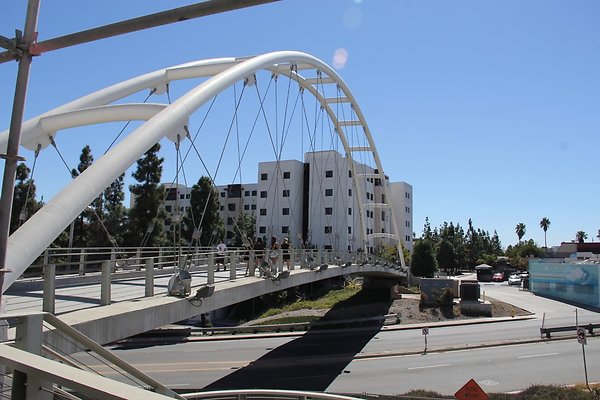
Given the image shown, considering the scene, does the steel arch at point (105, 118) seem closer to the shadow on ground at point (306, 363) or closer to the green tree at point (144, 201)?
the shadow on ground at point (306, 363)

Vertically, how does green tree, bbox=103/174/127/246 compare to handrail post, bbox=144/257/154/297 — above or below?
above

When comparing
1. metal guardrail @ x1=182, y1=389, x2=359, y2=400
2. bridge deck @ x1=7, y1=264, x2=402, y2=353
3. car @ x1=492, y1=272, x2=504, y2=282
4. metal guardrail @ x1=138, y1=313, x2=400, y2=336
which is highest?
bridge deck @ x1=7, y1=264, x2=402, y2=353

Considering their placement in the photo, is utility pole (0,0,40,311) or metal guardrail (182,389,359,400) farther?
metal guardrail (182,389,359,400)

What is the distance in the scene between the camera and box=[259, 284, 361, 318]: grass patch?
45.2 metres

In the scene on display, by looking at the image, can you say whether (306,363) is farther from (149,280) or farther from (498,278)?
(498,278)

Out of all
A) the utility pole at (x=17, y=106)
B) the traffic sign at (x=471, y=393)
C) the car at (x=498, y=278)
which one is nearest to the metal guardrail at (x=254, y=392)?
the utility pole at (x=17, y=106)

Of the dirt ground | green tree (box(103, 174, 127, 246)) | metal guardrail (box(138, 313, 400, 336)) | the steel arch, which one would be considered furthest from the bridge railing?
green tree (box(103, 174, 127, 246))

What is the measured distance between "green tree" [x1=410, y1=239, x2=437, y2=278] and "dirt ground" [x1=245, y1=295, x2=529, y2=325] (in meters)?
12.1

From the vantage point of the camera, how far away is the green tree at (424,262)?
57.6 m

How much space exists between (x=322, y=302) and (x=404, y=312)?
8.88 meters

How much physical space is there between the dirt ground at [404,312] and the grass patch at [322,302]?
4.46 feet

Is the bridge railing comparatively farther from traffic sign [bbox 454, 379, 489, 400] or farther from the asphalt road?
traffic sign [bbox 454, 379, 489, 400]

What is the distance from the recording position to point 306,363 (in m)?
23.9

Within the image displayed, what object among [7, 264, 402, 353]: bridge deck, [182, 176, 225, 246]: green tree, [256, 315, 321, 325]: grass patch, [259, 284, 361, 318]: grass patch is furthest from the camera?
[182, 176, 225, 246]: green tree
